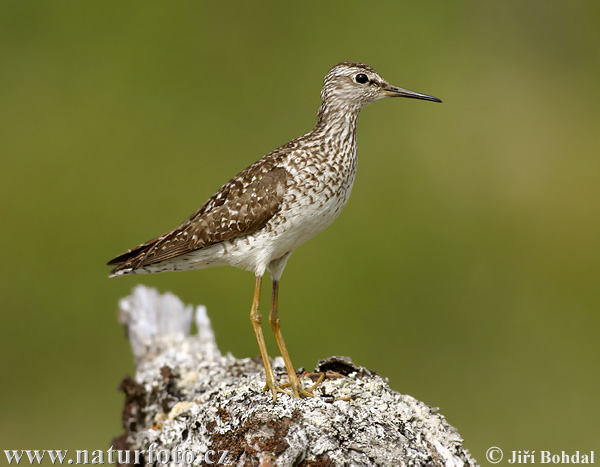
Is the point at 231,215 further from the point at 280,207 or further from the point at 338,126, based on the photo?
the point at 338,126

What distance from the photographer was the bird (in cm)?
688

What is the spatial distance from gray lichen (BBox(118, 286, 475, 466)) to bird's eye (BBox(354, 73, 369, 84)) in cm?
264

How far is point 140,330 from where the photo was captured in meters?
8.35

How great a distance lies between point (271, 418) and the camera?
5.61 m

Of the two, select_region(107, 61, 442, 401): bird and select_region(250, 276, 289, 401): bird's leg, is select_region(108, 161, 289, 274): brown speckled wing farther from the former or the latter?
select_region(250, 276, 289, 401): bird's leg

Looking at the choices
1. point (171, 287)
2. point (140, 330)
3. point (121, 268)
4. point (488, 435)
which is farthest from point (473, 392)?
point (121, 268)

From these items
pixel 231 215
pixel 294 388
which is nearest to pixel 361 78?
pixel 231 215

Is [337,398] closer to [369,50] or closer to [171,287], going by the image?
[171,287]

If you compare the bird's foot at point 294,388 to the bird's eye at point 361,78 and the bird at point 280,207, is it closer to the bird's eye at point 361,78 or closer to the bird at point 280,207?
the bird at point 280,207

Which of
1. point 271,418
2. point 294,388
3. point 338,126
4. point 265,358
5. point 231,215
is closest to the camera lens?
point 271,418

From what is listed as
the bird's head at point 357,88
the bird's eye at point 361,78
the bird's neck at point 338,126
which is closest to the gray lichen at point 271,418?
the bird's neck at point 338,126

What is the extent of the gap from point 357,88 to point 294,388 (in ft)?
9.35

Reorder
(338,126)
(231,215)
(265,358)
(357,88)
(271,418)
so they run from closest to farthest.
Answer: (271,418)
(265,358)
(231,215)
(338,126)
(357,88)

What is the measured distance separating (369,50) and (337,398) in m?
11.3
